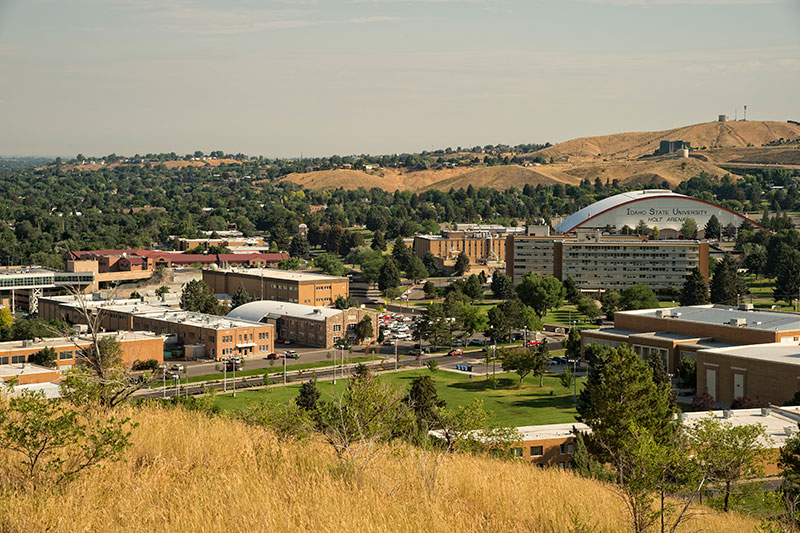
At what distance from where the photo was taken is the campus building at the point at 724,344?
30.8 metres

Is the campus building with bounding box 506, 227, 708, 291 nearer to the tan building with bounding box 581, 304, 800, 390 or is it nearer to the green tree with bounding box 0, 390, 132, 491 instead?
the tan building with bounding box 581, 304, 800, 390

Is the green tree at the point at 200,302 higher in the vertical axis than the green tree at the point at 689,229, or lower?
lower

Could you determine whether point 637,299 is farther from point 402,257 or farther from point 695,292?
point 402,257

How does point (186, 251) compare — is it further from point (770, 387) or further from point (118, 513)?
point (118, 513)

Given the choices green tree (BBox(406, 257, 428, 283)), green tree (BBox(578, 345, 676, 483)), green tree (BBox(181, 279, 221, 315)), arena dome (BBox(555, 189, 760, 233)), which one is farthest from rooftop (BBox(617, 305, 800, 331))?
arena dome (BBox(555, 189, 760, 233))

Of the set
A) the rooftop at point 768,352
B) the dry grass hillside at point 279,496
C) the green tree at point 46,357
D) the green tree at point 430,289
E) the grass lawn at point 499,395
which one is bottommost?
the grass lawn at point 499,395

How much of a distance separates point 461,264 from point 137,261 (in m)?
23.1

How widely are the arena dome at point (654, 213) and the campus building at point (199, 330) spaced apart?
43153 mm

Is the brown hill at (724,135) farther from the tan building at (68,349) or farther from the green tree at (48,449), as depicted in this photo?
the green tree at (48,449)

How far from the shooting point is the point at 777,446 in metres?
22.1

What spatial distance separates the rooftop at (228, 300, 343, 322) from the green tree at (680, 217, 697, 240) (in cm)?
4051

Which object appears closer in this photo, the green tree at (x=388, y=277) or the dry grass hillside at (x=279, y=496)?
the dry grass hillside at (x=279, y=496)

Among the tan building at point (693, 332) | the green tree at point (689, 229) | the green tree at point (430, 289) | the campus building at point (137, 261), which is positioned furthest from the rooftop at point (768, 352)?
the green tree at point (689, 229)

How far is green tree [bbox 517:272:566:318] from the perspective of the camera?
180 ft
